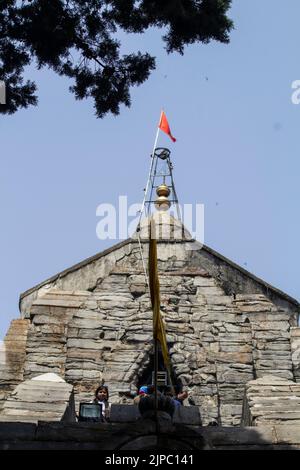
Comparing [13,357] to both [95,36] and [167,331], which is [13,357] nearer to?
[167,331]

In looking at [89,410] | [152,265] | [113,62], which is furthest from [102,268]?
[152,265]

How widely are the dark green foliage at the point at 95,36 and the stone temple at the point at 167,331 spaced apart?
13.3ft

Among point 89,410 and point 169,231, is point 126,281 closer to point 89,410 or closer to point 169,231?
point 169,231

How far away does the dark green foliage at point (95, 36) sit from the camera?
11500mm

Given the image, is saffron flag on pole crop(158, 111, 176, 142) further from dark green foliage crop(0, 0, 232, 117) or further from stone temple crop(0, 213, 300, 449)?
dark green foliage crop(0, 0, 232, 117)

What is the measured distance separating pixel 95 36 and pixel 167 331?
5091mm

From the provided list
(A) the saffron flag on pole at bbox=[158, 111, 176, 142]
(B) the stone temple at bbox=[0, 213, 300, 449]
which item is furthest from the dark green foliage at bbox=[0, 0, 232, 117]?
(A) the saffron flag on pole at bbox=[158, 111, 176, 142]

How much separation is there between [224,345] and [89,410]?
452 centimetres

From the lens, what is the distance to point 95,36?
12031mm

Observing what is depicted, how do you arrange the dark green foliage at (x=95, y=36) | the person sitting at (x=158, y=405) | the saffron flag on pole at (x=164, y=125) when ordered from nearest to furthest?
the person sitting at (x=158, y=405) → the dark green foliage at (x=95, y=36) → the saffron flag on pole at (x=164, y=125)

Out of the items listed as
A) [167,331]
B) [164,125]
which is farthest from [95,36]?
[164,125]

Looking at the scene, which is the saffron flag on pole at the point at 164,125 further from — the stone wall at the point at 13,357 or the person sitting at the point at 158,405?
the person sitting at the point at 158,405

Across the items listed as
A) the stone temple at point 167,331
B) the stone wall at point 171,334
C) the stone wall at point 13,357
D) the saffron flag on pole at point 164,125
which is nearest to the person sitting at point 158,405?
the stone temple at point 167,331
